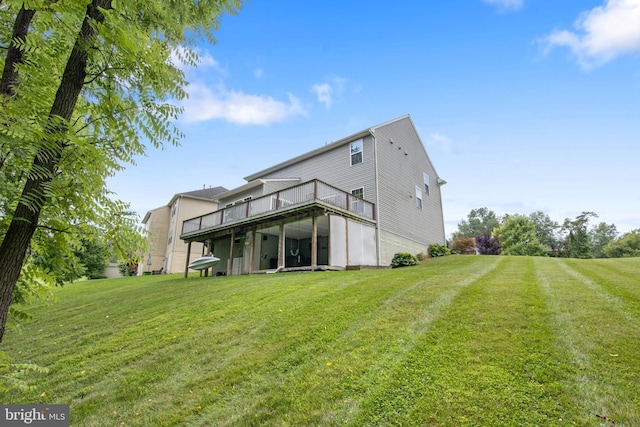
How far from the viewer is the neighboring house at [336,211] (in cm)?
1358

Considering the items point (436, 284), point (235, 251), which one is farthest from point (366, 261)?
point (235, 251)

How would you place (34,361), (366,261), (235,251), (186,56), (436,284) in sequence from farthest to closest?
(235,251), (366,261), (436,284), (34,361), (186,56)

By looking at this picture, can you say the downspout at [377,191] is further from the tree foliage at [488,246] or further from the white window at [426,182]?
the tree foliage at [488,246]

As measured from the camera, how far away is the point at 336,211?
43.1 ft

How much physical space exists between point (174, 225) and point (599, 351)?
29.6 meters

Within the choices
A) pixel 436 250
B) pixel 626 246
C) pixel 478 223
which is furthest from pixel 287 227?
pixel 478 223

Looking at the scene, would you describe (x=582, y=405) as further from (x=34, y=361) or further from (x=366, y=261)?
(x=366, y=261)

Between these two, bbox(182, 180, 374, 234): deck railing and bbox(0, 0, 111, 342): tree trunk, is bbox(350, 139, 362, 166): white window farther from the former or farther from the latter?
bbox(0, 0, 111, 342): tree trunk

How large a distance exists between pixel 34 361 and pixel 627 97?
2098cm

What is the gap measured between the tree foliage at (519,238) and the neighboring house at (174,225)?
3399 cm

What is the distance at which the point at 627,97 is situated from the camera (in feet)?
42.9

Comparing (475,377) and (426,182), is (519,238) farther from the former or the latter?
(475,377)

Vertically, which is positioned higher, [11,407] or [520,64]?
[520,64]
